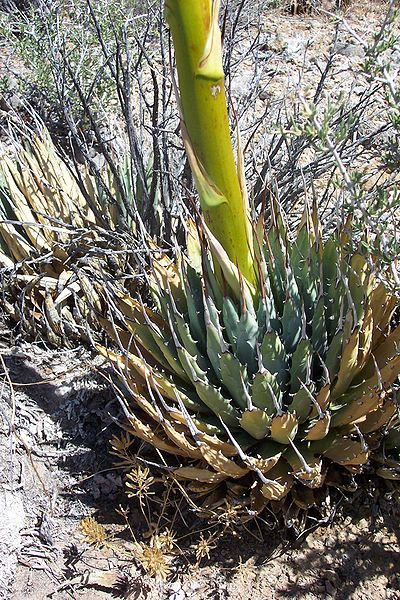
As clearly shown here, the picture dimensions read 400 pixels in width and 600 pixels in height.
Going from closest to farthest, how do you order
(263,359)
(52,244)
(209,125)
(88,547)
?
(209,125), (263,359), (88,547), (52,244)

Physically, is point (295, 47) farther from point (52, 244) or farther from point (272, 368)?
point (272, 368)

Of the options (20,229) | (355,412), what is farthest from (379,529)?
(20,229)

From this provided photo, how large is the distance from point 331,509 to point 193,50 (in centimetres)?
164

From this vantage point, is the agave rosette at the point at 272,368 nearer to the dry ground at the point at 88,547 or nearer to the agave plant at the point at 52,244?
the dry ground at the point at 88,547

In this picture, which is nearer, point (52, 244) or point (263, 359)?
point (263, 359)

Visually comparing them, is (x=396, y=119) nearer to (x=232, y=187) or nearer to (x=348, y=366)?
(x=232, y=187)

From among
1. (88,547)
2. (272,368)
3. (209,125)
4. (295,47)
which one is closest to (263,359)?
(272,368)

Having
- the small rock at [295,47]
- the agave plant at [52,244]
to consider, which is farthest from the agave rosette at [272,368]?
the small rock at [295,47]

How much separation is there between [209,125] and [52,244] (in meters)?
1.79

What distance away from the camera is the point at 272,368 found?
2.11 meters

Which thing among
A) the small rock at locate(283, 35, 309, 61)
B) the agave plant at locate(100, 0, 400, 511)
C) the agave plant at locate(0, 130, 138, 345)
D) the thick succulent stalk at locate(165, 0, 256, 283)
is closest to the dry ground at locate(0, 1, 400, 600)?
the agave plant at locate(100, 0, 400, 511)

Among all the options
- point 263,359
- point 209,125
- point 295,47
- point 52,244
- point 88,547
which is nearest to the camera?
point 209,125

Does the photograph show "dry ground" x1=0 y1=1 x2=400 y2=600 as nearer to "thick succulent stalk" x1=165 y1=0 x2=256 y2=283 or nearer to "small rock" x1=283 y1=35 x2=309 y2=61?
"thick succulent stalk" x1=165 y1=0 x2=256 y2=283

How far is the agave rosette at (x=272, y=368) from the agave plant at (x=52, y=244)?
0.77 meters
